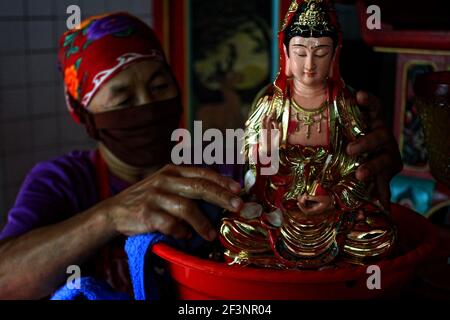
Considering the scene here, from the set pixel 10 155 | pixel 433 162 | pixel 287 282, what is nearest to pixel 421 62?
pixel 433 162

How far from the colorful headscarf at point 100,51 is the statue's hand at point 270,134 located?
0.39m

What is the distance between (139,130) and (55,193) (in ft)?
0.66

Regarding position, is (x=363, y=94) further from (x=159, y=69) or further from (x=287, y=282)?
(x=159, y=69)

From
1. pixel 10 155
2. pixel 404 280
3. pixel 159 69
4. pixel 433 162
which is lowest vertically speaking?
pixel 10 155

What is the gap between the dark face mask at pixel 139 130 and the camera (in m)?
1.08

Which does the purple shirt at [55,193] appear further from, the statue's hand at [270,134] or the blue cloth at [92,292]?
the statue's hand at [270,134]

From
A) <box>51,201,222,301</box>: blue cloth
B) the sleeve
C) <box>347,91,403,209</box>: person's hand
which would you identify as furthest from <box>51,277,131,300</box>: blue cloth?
<box>347,91,403,209</box>: person's hand

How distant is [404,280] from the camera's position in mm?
705

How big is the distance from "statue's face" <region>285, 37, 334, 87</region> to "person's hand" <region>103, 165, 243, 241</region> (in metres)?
0.17

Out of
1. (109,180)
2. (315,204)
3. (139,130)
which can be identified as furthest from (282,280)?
(109,180)

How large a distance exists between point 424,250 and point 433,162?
0.21 meters

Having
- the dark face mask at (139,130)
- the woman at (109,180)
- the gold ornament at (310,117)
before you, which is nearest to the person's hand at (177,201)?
the woman at (109,180)

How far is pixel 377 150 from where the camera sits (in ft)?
2.64

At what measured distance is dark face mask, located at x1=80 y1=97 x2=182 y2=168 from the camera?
108cm
